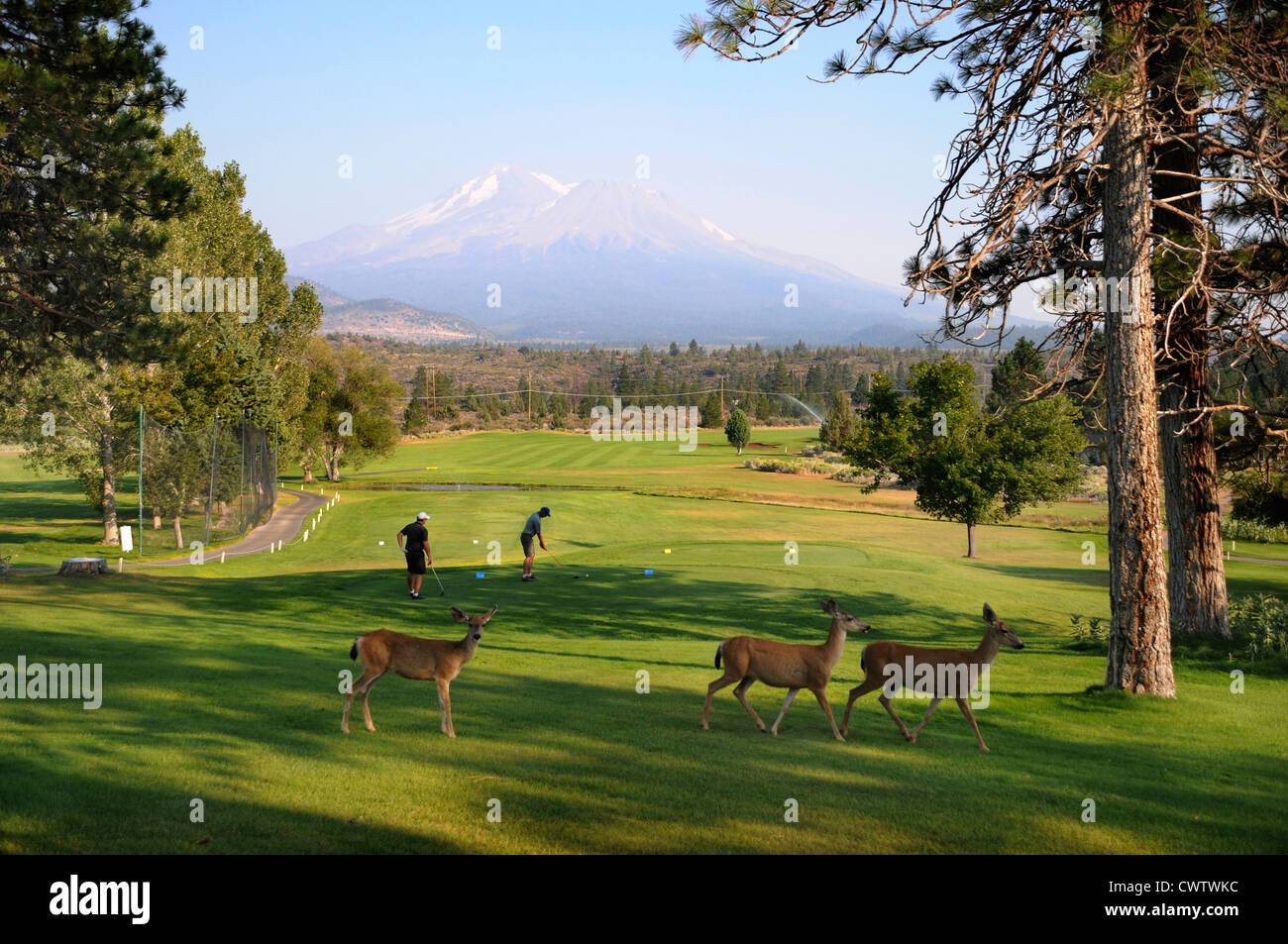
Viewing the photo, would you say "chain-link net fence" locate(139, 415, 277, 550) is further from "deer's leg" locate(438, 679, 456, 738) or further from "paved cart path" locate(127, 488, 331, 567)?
"deer's leg" locate(438, 679, 456, 738)

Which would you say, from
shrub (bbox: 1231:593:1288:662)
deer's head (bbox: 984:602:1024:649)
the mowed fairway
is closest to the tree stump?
the mowed fairway

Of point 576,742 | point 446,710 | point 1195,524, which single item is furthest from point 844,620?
point 1195,524

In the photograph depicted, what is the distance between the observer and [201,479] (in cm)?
3994

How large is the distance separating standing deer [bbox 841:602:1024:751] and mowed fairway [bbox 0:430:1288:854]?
0.59m

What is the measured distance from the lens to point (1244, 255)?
16.0m

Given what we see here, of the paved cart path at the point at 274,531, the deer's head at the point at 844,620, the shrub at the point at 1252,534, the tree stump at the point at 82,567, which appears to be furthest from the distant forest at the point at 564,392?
the deer's head at the point at 844,620

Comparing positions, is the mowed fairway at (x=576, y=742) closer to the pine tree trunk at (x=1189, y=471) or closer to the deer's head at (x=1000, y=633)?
the deer's head at (x=1000, y=633)

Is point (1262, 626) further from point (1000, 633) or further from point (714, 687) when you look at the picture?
point (714, 687)

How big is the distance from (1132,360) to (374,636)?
408 inches

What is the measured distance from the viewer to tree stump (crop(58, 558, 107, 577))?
74.2 feet

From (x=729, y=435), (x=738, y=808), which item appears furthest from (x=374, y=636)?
(x=729, y=435)

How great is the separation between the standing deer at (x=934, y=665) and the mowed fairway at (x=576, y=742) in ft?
1.92

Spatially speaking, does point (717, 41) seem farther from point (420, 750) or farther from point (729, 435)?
point (729, 435)

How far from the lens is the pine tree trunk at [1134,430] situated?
12.7 metres
